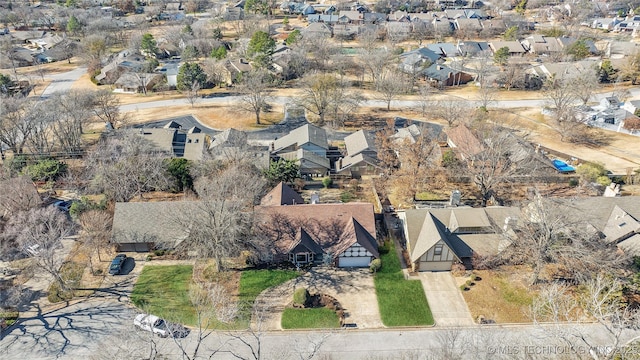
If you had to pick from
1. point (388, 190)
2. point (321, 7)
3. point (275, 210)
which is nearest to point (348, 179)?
point (388, 190)

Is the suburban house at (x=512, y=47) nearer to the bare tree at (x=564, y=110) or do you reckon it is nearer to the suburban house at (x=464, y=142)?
the bare tree at (x=564, y=110)

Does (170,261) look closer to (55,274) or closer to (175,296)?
(175,296)

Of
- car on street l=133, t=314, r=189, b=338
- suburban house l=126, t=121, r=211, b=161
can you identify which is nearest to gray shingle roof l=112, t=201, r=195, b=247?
car on street l=133, t=314, r=189, b=338

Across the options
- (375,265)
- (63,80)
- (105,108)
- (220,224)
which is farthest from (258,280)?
(63,80)

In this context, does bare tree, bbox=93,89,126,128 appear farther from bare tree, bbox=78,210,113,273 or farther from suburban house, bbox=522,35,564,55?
suburban house, bbox=522,35,564,55

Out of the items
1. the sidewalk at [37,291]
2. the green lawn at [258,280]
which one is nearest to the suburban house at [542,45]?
the green lawn at [258,280]

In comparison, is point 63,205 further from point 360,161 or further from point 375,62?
point 375,62
